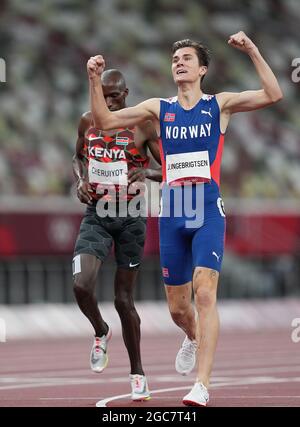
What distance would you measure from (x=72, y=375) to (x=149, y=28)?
1527cm

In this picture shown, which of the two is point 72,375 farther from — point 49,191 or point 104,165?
point 49,191

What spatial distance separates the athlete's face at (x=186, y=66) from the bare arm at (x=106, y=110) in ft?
0.83

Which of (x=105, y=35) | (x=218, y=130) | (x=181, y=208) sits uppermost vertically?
(x=105, y=35)

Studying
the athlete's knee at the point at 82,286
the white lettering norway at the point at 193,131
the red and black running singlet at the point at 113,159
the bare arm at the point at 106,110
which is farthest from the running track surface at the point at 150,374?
the bare arm at the point at 106,110

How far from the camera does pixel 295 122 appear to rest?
89.9ft

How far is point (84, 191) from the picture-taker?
9.77m

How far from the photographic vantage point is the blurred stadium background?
67.1 ft

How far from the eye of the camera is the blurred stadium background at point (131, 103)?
20.5 m

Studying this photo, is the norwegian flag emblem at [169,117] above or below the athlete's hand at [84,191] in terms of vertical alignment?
above

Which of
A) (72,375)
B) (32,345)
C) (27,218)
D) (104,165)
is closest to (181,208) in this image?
(104,165)

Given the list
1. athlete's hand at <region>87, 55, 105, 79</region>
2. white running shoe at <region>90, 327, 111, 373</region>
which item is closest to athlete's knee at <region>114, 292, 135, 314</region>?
white running shoe at <region>90, 327, 111, 373</region>

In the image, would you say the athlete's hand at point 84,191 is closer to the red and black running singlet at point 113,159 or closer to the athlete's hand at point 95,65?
the red and black running singlet at point 113,159

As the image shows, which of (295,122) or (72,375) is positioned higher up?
(295,122)

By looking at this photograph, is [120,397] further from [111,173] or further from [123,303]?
[111,173]
